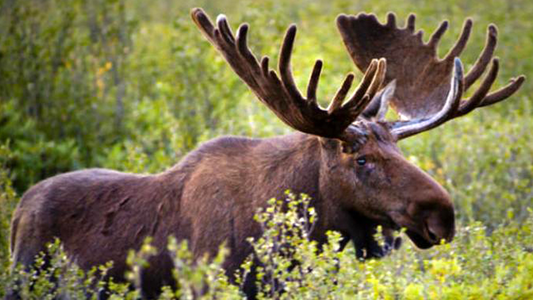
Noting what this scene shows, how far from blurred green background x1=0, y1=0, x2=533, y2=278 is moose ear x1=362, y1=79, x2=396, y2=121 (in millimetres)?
2086

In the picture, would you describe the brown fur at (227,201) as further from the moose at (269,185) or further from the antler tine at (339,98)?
the antler tine at (339,98)

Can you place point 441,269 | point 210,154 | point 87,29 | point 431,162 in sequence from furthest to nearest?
point 87,29
point 431,162
point 210,154
point 441,269

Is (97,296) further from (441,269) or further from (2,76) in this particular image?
(2,76)

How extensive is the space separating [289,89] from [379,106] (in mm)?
816

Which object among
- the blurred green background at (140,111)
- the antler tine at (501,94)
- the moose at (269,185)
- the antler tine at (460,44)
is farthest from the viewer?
the blurred green background at (140,111)

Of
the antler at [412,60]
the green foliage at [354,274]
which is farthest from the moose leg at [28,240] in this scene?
the antler at [412,60]

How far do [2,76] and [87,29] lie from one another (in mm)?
1539

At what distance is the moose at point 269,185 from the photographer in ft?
15.5

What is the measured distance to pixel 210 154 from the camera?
17.4 ft

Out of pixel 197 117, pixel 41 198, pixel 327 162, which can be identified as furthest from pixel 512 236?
pixel 197 117

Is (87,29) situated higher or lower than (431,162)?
higher

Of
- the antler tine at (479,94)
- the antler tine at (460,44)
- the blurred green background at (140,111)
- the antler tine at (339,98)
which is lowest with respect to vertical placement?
the blurred green background at (140,111)

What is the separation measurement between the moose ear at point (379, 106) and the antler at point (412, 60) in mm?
228

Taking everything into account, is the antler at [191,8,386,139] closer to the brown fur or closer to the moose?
the moose
